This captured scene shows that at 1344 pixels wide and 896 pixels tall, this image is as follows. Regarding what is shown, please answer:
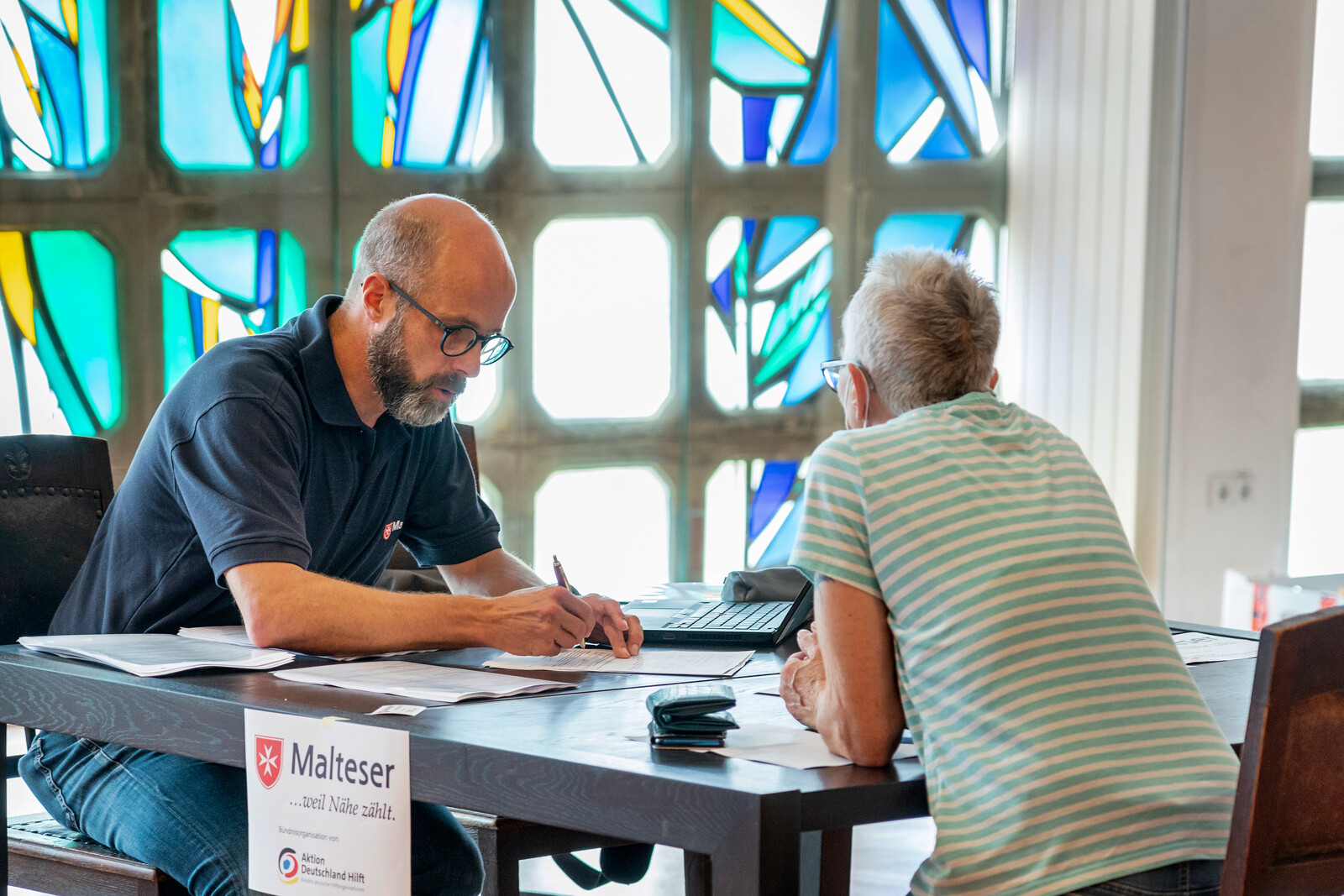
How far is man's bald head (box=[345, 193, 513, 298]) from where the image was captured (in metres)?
2.11

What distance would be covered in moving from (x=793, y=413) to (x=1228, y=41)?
6.13 ft

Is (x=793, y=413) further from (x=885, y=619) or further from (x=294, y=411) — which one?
(x=885, y=619)

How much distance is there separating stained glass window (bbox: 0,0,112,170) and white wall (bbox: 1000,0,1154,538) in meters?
3.09

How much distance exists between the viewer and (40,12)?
3.81 metres

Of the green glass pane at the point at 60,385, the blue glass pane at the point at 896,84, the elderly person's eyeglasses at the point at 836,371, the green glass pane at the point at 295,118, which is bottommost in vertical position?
the green glass pane at the point at 60,385

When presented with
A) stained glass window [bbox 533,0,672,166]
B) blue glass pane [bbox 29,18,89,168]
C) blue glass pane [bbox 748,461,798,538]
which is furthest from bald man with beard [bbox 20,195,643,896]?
blue glass pane [bbox 748,461,798,538]

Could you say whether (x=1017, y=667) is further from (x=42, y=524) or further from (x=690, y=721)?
(x=42, y=524)

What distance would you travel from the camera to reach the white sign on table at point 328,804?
1.44 metres

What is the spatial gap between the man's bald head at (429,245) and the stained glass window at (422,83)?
2.18 meters

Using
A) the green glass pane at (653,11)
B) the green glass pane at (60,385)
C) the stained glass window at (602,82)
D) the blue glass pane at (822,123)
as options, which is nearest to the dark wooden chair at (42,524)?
the green glass pane at (60,385)

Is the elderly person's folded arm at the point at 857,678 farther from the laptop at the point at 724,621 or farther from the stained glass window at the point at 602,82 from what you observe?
the stained glass window at the point at 602,82

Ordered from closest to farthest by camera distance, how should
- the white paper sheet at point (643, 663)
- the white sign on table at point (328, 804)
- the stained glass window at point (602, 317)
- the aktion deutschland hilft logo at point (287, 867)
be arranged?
the white sign on table at point (328, 804) < the aktion deutschland hilft logo at point (287, 867) < the white paper sheet at point (643, 663) < the stained glass window at point (602, 317)

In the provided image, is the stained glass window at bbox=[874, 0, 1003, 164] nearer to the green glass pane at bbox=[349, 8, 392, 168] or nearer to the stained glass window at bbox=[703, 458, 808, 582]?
the stained glass window at bbox=[703, 458, 808, 582]

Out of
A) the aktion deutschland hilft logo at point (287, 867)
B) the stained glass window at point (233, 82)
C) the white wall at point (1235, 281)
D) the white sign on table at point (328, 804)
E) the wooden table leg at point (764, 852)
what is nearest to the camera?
the wooden table leg at point (764, 852)
